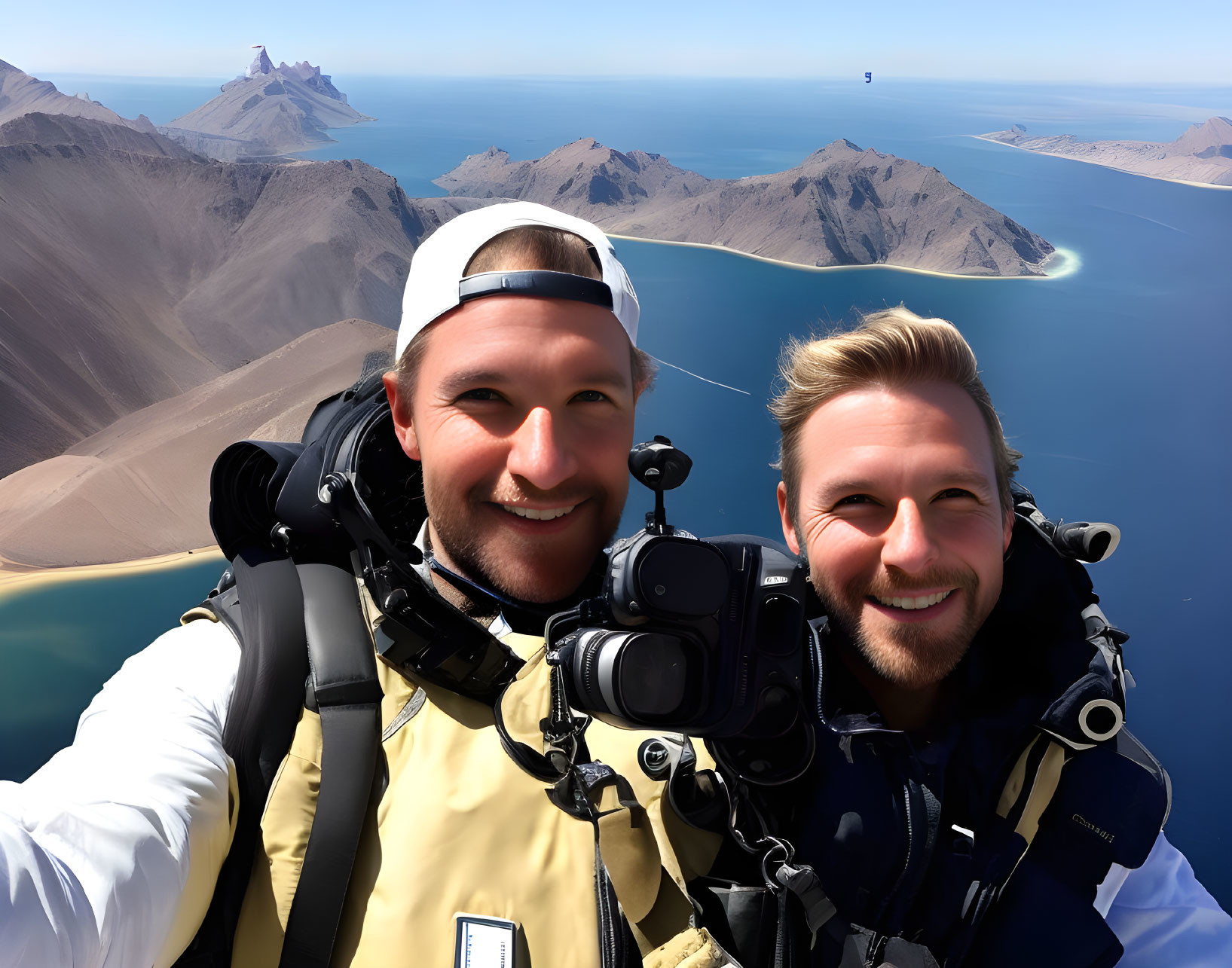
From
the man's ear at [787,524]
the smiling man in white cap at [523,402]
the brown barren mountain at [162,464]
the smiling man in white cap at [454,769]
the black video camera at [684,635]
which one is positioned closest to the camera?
the smiling man in white cap at [454,769]

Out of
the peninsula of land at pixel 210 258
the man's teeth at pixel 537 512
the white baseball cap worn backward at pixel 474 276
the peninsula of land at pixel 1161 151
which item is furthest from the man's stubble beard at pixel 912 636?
the peninsula of land at pixel 1161 151

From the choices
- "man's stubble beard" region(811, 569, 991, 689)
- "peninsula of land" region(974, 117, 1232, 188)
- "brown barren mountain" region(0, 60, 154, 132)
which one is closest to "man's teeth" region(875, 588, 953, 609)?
"man's stubble beard" region(811, 569, 991, 689)

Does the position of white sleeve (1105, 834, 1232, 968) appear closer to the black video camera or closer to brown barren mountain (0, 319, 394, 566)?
the black video camera

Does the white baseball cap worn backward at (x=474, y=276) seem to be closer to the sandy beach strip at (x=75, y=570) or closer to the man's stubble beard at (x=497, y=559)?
the man's stubble beard at (x=497, y=559)

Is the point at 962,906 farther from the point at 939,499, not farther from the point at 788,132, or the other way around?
the point at 788,132

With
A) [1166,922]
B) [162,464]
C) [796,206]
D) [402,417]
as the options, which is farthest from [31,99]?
[1166,922]

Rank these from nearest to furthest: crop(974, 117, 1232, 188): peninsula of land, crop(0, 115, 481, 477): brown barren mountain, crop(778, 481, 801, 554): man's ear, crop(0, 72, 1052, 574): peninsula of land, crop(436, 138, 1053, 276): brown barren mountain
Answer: crop(778, 481, 801, 554): man's ear → crop(0, 72, 1052, 574): peninsula of land → crop(0, 115, 481, 477): brown barren mountain → crop(436, 138, 1053, 276): brown barren mountain → crop(974, 117, 1232, 188): peninsula of land
